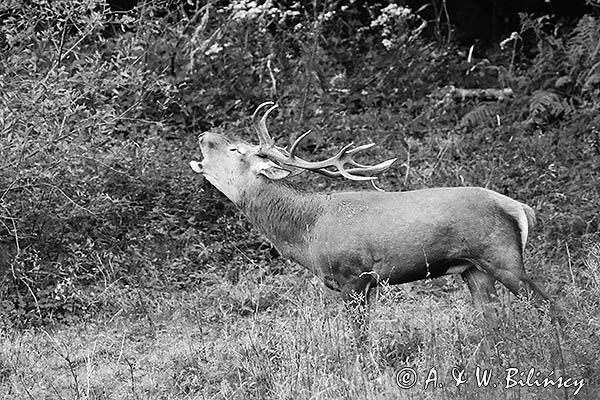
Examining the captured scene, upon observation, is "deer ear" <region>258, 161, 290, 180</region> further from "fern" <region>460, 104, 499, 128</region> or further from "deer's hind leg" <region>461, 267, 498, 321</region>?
"fern" <region>460, 104, 499, 128</region>

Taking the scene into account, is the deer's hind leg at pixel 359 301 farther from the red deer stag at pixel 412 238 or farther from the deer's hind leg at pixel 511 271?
the deer's hind leg at pixel 511 271

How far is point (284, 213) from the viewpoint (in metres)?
8.56

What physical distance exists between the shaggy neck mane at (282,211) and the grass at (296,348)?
49 centimetres

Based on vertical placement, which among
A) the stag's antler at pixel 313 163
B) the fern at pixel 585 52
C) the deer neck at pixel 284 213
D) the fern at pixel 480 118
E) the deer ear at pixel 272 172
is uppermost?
the stag's antler at pixel 313 163

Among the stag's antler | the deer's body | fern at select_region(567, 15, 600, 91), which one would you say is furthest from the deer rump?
fern at select_region(567, 15, 600, 91)

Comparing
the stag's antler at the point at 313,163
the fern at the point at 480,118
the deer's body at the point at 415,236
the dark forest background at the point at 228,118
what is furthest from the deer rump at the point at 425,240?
the fern at the point at 480,118

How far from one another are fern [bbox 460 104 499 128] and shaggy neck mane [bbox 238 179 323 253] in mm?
4498

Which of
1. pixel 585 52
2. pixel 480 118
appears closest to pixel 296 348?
pixel 480 118

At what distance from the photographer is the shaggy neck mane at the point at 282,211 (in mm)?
8391

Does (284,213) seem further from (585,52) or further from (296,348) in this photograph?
(585,52)

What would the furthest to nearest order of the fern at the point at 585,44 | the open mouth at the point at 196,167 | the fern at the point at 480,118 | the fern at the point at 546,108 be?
the fern at the point at 585,44 < the fern at the point at 480,118 < the fern at the point at 546,108 < the open mouth at the point at 196,167

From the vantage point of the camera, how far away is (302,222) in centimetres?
839

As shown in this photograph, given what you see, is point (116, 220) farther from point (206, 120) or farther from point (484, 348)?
point (484, 348)

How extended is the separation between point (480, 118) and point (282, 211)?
4823 millimetres
